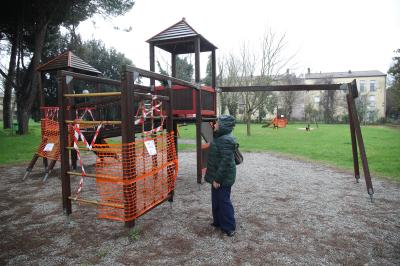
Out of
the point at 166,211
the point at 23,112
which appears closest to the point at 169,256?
the point at 166,211

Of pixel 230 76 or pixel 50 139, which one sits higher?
pixel 230 76

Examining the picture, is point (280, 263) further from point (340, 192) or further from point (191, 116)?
point (191, 116)

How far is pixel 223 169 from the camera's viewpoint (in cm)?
378

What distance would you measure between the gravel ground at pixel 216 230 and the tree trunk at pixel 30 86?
14758 mm

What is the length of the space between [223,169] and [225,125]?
607 millimetres

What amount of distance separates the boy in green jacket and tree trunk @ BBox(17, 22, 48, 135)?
18.1m

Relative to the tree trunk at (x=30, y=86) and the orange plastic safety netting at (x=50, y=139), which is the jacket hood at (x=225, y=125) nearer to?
the orange plastic safety netting at (x=50, y=139)

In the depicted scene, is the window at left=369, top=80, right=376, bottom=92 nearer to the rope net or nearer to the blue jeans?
the rope net

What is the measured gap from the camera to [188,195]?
587 centimetres

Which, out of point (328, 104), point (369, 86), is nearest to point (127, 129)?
point (328, 104)

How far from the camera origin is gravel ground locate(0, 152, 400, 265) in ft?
10.7

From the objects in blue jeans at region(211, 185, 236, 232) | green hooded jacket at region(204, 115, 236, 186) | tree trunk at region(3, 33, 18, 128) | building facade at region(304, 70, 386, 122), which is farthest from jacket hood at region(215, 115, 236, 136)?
building facade at region(304, 70, 386, 122)

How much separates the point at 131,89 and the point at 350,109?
4808 mm

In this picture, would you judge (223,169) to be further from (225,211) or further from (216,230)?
(216,230)
